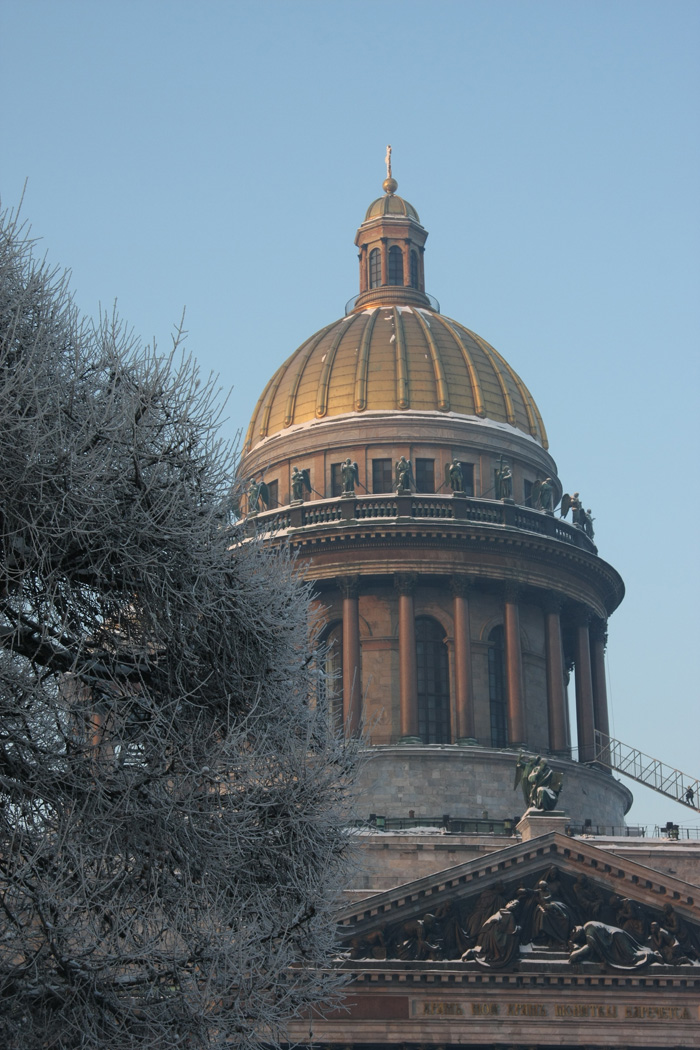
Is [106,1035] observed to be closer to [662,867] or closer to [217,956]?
[217,956]

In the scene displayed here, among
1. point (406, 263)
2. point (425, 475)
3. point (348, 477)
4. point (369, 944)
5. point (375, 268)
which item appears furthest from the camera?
point (375, 268)

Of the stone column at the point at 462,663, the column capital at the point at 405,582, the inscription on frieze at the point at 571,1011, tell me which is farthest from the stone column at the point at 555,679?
the inscription on frieze at the point at 571,1011

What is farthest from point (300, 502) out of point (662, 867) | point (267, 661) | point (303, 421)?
point (267, 661)

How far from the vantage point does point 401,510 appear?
56.8m

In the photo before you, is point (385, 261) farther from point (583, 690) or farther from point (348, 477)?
point (583, 690)

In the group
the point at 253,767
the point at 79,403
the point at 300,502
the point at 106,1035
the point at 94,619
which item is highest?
the point at 300,502

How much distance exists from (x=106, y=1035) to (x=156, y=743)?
3.06 m

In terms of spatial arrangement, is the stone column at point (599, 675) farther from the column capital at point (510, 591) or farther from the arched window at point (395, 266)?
the arched window at point (395, 266)

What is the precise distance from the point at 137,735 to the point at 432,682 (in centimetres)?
3818

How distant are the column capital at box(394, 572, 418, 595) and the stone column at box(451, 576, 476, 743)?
128cm

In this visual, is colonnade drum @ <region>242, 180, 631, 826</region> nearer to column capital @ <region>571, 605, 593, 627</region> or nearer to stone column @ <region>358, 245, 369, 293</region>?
column capital @ <region>571, 605, 593, 627</region>

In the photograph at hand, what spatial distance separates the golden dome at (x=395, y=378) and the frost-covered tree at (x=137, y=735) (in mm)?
39370

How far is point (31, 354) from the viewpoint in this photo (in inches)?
728

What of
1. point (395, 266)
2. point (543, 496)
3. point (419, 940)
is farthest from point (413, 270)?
point (419, 940)
